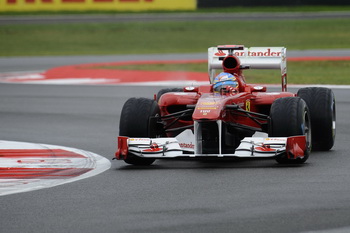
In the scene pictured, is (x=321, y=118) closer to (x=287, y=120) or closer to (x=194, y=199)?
(x=287, y=120)

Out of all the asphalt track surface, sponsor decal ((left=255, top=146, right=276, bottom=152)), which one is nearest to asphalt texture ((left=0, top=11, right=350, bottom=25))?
the asphalt track surface

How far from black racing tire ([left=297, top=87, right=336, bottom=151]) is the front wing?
1432 millimetres

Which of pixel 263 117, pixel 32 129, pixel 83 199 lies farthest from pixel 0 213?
pixel 32 129

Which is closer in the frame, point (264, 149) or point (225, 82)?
point (264, 149)

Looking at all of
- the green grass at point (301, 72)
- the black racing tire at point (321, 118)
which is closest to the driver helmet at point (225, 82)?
the black racing tire at point (321, 118)

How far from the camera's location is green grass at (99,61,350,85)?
22.7 metres

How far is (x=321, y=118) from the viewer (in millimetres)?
11734

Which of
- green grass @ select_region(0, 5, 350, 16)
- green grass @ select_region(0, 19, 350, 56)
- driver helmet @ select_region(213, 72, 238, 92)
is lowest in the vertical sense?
driver helmet @ select_region(213, 72, 238, 92)

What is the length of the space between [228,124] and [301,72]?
1494 cm

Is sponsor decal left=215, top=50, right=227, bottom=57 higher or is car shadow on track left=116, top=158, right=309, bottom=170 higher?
sponsor decal left=215, top=50, right=227, bottom=57

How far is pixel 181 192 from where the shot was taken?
29.0 feet

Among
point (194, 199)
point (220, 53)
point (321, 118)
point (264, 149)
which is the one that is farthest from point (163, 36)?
point (194, 199)

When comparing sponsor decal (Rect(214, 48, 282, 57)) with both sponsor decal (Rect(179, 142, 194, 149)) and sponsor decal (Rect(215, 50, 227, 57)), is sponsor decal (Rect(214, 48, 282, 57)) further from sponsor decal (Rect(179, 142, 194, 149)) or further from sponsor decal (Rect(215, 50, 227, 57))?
sponsor decal (Rect(179, 142, 194, 149))

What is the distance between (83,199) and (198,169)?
7.18 feet
